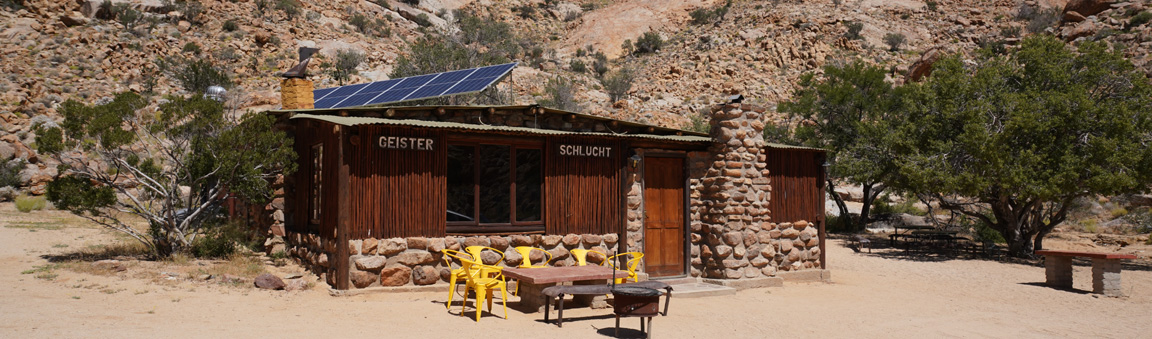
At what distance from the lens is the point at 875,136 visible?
68.5ft

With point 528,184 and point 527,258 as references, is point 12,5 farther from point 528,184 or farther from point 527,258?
point 527,258

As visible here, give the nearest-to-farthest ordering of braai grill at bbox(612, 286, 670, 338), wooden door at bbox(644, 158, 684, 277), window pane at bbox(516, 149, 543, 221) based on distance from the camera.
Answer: braai grill at bbox(612, 286, 670, 338)
window pane at bbox(516, 149, 543, 221)
wooden door at bbox(644, 158, 684, 277)

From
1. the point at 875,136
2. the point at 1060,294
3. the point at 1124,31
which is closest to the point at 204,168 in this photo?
the point at 1060,294

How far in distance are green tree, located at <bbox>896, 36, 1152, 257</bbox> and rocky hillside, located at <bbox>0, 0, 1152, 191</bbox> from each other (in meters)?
15.6

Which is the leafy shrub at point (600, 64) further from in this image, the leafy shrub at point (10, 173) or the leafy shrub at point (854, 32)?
the leafy shrub at point (10, 173)

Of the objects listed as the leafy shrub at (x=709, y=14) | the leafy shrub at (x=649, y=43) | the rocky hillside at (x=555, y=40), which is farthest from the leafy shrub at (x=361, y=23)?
the leafy shrub at (x=709, y=14)

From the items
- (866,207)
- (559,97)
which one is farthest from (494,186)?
(559,97)

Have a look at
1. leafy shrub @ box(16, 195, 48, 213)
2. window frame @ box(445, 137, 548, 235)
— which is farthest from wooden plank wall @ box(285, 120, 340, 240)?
leafy shrub @ box(16, 195, 48, 213)

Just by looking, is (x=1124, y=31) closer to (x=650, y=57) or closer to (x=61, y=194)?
(x=650, y=57)

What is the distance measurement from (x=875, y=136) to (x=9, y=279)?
63.6 ft

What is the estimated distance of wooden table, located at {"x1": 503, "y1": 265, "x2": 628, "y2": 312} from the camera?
843 centimetres

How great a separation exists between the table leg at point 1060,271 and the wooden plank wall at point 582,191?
8261 mm

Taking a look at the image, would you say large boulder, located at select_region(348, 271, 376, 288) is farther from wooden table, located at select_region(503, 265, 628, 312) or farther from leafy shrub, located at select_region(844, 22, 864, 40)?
leafy shrub, located at select_region(844, 22, 864, 40)

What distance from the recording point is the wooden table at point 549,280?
843 centimetres
